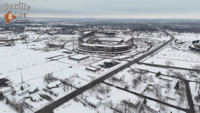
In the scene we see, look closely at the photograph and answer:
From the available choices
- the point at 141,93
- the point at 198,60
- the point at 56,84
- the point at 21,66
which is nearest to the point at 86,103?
the point at 56,84

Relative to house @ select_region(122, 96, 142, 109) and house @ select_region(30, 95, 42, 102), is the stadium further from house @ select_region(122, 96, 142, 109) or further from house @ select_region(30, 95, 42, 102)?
house @ select_region(30, 95, 42, 102)

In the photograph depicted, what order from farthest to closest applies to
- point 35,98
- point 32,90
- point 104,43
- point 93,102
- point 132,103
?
1. point 104,43
2. point 32,90
3. point 35,98
4. point 93,102
5. point 132,103

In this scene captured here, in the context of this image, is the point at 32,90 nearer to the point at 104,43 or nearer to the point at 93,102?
the point at 93,102

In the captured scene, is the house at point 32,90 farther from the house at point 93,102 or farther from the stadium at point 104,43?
the stadium at point 104,43

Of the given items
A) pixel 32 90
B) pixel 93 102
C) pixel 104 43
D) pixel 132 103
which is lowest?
pixel 32 90

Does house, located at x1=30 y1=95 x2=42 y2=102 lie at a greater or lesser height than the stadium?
lesser

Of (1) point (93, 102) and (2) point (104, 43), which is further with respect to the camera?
(2) point (104, 43)

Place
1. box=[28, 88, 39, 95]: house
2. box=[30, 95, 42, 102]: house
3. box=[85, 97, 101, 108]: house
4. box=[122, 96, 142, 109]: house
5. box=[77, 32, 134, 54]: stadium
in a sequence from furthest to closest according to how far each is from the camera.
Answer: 1. box=[77, 32, 134, 54]: stadium
2. box=[28, 88, 39, 95]: house
3. box=[30, 95, 42, 102]: house
4. box=[85, 97, 101, 108]: house
5. box=[122, 96, 142, 109]: house

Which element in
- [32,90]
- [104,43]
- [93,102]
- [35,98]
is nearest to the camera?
[93,102]

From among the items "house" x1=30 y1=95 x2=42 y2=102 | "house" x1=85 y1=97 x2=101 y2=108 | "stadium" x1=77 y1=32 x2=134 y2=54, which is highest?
"stadium" x1=77 y1=32 x2=134 y2=54

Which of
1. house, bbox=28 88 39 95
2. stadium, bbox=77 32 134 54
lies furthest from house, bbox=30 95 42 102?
stadium, bbox=77 32 134 54

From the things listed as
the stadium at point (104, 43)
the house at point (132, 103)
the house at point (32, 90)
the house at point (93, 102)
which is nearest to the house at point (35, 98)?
the house at point (32, 90)

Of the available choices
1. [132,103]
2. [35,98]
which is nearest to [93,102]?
[132,103]
